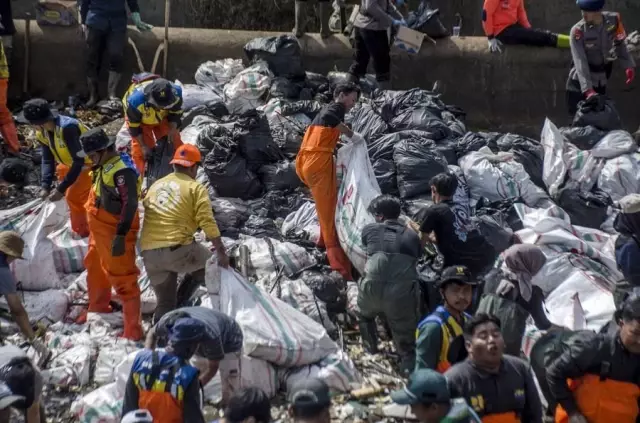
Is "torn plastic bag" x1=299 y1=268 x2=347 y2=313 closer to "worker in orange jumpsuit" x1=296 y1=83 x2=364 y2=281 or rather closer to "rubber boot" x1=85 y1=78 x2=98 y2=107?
"worker in orange jumpsuit" x1=296 y1=83 x2=364 y2=281

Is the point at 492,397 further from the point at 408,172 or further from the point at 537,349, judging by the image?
the point at 408,172

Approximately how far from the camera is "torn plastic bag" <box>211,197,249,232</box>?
26.8 feet

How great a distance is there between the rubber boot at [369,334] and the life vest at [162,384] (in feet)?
6.85

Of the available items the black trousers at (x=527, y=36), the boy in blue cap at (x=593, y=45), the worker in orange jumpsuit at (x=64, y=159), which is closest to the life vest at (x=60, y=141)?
the worker in orange jumpsuit at (x=64, y=159)

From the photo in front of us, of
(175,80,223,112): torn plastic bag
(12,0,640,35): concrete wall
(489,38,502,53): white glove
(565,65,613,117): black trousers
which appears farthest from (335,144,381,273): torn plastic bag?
(12,0,640,35): concrete wall

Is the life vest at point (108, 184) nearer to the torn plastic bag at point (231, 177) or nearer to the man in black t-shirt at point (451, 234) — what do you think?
the torn plastic bag at point (231, 177)

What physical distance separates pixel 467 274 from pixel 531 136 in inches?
231

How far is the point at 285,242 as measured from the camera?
7.73 m

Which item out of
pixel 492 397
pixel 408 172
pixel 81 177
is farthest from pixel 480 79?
pixel 492 397

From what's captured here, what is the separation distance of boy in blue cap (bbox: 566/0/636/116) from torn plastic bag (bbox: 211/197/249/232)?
3492 mm

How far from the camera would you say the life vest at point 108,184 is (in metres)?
6.54

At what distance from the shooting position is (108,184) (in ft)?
21.4

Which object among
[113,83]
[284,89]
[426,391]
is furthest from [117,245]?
[113,83]

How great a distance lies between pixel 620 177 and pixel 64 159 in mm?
4698
